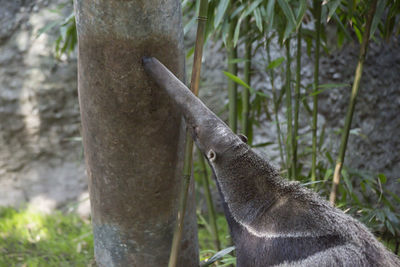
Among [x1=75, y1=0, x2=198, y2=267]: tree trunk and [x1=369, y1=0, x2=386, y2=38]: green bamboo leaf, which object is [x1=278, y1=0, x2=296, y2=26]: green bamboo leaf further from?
[x1=75, y1=0, x2=198, y2=267]: tree trunk

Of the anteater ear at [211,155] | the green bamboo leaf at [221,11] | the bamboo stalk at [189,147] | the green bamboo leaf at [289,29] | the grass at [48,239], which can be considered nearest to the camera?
the anteater ear at [211,155]

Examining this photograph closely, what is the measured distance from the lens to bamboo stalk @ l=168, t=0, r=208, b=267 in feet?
3.86

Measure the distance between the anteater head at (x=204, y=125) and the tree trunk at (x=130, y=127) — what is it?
0.08 meters

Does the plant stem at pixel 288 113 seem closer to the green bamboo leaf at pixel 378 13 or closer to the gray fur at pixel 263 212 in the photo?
the green bamboo leaf at pixel 378 13

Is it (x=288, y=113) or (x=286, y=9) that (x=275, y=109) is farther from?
(x=286, y=9)

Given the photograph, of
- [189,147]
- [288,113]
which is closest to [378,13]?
[288,113]

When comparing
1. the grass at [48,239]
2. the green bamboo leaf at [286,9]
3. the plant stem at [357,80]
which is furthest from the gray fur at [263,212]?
the grass at [48,239]

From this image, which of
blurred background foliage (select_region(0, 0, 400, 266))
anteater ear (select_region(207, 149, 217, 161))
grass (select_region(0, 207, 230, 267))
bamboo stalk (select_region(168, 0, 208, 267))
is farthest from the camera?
grass (select_region(0, 207, 230, 267))

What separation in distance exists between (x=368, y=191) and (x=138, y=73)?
291 cm

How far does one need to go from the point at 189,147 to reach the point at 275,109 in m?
1.32

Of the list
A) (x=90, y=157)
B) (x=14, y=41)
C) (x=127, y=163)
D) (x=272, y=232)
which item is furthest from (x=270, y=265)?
(x=14, y=41)

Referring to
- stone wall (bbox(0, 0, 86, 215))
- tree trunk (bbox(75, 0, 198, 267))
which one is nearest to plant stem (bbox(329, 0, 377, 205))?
tree trunk (bbox(75, 0, 198, 267))

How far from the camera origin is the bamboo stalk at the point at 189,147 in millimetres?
1177

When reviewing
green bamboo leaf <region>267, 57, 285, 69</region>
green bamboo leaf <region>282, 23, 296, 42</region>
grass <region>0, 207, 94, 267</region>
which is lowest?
grass <region>0, 207, 94, 267</region>
